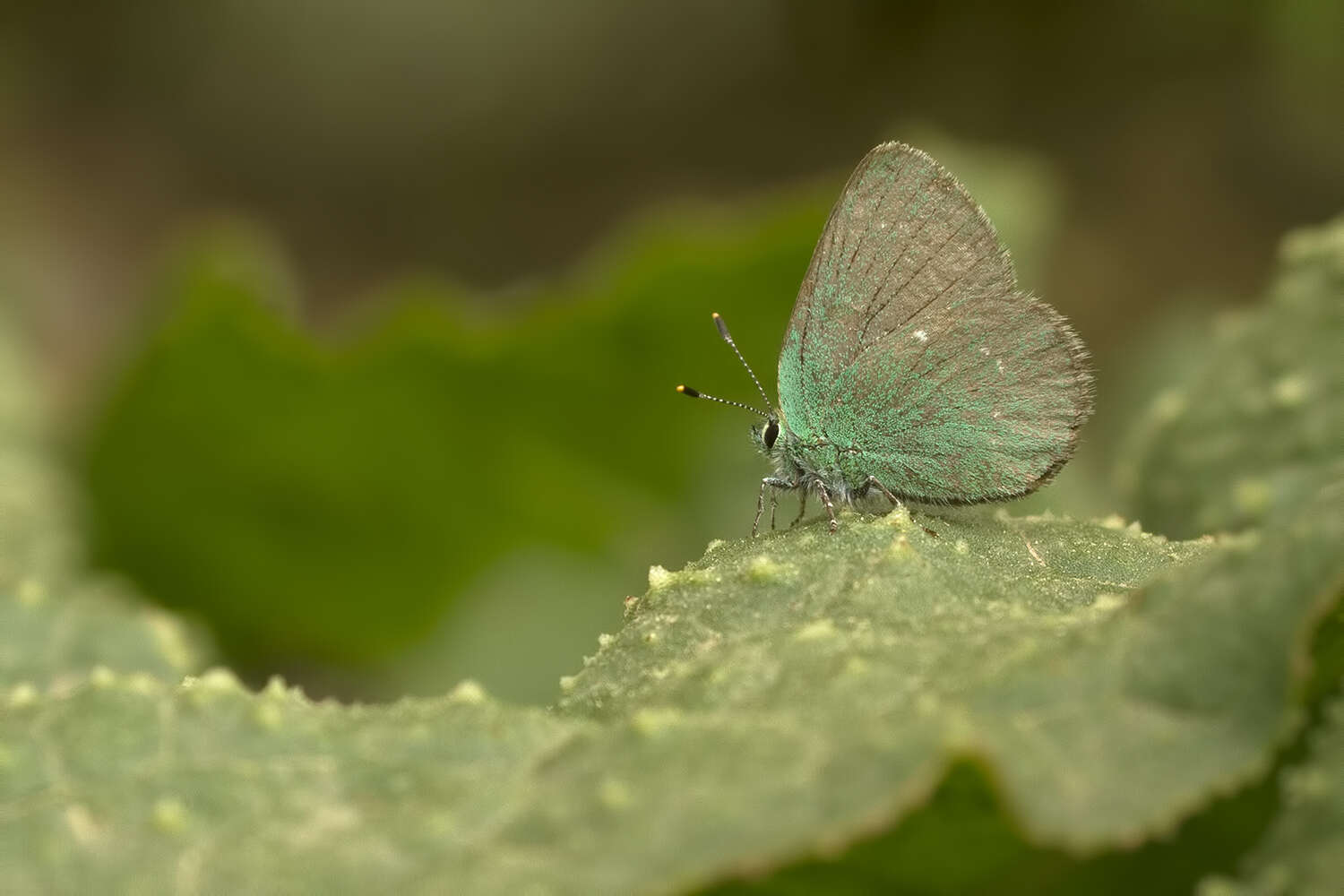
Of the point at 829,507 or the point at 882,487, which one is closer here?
the point at 829,507

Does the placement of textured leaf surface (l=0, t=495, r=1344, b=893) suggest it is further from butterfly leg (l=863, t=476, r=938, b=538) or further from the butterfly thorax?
the butterfly thorax

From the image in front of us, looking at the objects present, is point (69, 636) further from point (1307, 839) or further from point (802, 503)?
point (1307, 839)

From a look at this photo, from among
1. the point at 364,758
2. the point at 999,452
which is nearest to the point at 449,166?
the point at 999,452

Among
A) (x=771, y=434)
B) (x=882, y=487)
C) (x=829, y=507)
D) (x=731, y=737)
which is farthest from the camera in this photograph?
(x=771, y=434)

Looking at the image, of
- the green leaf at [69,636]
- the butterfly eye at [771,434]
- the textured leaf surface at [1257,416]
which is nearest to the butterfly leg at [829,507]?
the butterfly eye at [771,434]

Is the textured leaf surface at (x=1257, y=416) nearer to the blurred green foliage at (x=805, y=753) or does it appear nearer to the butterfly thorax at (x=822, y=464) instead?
the butterfly thorax at (x=822, y=464)

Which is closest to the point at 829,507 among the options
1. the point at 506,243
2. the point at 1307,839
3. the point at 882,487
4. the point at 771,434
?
the point at 882,487
